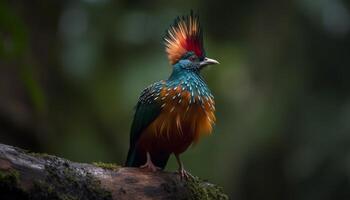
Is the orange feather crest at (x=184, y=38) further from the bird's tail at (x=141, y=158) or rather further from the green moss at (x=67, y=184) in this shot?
the green moss at (x=67, y=184)

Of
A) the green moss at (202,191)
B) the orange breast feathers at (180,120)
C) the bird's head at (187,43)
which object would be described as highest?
the bird's head at (187,43)

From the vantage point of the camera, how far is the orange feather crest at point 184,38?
511cm

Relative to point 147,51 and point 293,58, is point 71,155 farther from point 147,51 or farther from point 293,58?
point 293,58

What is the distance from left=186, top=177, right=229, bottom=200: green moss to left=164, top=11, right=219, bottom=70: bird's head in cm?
91

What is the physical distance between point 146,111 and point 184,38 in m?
0.66

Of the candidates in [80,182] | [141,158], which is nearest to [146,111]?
[141,158]

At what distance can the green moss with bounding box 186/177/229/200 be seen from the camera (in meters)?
4.44

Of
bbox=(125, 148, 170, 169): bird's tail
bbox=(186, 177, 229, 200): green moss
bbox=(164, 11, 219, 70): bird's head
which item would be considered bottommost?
bbox=(186, 177, 229, 200): green moss

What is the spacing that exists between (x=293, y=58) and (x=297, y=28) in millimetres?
354

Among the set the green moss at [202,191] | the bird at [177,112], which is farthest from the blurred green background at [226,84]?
the green moss at [202,191]

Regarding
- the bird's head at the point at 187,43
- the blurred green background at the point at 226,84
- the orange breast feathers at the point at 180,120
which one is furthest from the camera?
the blurred green background at the point at 226,84

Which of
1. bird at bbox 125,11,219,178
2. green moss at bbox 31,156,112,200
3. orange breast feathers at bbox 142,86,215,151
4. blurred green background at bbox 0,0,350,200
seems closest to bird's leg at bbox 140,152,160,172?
bird at bbox 125,11,219,178

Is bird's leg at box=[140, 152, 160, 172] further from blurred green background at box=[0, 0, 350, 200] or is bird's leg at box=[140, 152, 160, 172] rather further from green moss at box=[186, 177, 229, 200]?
blurred green background at box=[0, 0, 350, 200]

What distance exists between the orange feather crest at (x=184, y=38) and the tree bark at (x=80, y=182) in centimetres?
100
